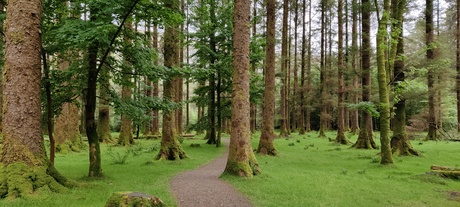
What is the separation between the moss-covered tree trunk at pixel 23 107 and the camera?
5.61 meters

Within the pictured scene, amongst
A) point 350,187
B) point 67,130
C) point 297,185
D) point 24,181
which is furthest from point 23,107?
point 67,130

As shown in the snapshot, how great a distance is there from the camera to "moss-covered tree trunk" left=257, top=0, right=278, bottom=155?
1375 cm

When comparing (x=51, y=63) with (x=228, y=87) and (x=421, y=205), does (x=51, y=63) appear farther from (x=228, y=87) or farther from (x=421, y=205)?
(x=228, y=87)

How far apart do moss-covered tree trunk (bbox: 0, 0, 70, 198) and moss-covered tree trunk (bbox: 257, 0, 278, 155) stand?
927 centimetres

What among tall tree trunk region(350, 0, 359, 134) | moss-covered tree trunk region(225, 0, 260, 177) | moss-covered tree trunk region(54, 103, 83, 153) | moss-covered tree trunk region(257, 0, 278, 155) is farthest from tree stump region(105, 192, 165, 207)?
tall tree trunk region(350, 0, 359, 134)

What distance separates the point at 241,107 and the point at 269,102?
596 centimetres

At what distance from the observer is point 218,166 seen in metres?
11.0

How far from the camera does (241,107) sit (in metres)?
8.55

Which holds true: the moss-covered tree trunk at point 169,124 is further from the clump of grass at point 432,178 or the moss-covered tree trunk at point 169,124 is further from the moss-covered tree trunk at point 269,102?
the clump of grass at point 432,178

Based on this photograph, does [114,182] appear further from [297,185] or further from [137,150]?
[137,150]

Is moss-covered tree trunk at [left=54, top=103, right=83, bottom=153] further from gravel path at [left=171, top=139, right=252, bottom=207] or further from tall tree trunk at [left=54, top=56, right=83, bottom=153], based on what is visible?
gravel path at [left=171, top=139, right=252, bottom=207]

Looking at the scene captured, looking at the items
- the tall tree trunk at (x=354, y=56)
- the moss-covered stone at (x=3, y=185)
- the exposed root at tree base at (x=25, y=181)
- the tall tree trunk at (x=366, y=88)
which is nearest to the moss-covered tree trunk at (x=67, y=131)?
the exposed root at tree base at (x=25, y=181)

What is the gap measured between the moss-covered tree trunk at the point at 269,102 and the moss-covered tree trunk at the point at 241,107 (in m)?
5.19

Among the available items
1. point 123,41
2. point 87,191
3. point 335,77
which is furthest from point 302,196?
point 335,77
